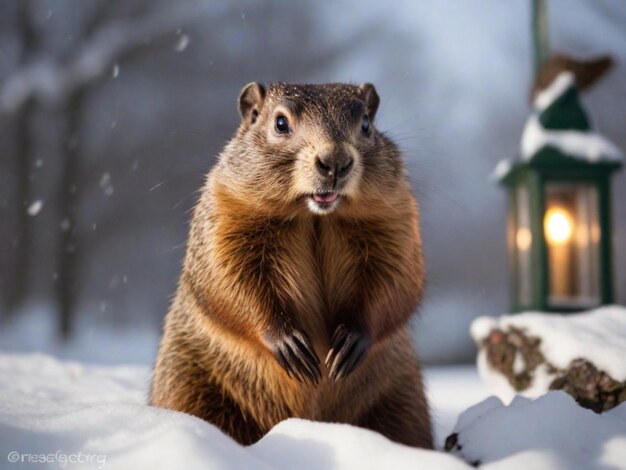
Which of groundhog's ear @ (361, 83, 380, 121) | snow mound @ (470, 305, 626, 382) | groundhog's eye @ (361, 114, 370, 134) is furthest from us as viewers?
snow mound @ (470, 305, 626, 382)

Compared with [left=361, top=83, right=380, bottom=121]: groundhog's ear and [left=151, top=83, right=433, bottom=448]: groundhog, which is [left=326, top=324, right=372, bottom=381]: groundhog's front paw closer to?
[left=151, top=83, right=433, bottom=448]: groundhog

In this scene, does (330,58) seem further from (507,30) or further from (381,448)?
(381,448)

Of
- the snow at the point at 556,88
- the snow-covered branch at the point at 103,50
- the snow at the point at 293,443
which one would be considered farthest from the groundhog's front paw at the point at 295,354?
the snow at the point at 556,88

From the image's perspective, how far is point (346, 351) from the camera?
5.48 ft

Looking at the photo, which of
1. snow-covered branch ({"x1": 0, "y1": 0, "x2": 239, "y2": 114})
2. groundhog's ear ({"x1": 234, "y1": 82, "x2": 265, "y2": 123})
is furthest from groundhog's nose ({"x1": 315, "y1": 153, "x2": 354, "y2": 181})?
snow-covered branch ({"x1": 0, "y1": 0, "x2": 239, "y2": 114})

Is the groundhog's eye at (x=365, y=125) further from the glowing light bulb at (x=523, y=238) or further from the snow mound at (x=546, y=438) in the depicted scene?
the glowing light bulb at (x=523, y=238)

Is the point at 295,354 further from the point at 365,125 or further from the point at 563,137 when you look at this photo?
the point at 563,137

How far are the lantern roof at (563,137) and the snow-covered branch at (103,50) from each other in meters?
2.18

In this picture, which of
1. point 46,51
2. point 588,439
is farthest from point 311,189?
point 46,51

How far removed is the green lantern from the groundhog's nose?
2671 millimetres

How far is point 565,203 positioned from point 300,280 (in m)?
2.90

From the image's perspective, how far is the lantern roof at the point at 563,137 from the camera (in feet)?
12.9

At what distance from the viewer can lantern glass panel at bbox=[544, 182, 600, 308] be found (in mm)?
3957

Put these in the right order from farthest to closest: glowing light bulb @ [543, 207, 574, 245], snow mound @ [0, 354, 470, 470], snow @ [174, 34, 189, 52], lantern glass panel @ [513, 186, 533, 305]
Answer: snow @ [174, 34, 189, 52] → lantern glass panel @ [513, 186, 533, 305] → glowing light bulb @ [543, 207, 574, 245] → snow mound @ [0, 354, 470, 470]
